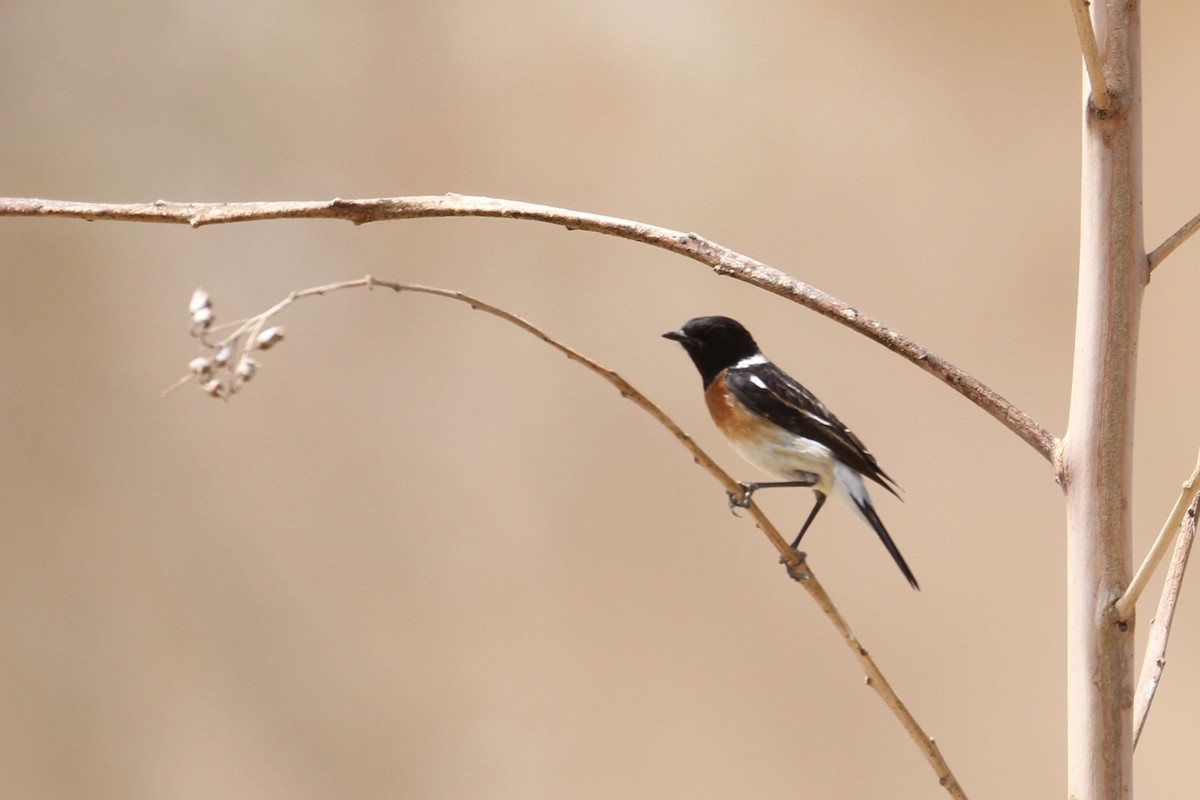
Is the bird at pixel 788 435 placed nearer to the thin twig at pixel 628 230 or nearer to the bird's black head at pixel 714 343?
the bird's black head at pixel 714 343

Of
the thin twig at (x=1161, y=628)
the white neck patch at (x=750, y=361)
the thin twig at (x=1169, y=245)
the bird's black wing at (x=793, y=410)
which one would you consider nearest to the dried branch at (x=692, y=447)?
the thin twig at (x=1161, y=628)

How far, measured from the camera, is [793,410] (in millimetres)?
1583

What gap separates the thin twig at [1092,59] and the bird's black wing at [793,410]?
95 cm

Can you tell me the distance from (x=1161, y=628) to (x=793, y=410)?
0.92 meters

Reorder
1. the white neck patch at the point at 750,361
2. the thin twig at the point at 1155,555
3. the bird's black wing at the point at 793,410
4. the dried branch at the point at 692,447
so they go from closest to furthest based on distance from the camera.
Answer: the thin twig at the point at 1155,555 → the dried branch at the point at 692,447 → the bird's black wing at the point at 793,410 → the white neck patch at the point at 750,361

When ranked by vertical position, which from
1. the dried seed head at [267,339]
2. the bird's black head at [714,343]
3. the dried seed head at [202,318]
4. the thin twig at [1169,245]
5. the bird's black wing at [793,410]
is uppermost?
the dried seed head at [202,318]

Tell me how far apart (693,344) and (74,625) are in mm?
1786

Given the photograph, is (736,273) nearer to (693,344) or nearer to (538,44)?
(693,344)

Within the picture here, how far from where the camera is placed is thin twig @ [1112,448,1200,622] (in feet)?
1.71

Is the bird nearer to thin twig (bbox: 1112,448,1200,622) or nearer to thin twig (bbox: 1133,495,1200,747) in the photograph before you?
thin twig (bbox: 1133,495,1200,747)

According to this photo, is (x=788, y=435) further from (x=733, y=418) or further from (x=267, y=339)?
(x=267, y=339)

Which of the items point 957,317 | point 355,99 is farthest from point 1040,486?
point 355,99

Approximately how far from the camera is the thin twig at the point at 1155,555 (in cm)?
52

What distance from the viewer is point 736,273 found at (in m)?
0.62
